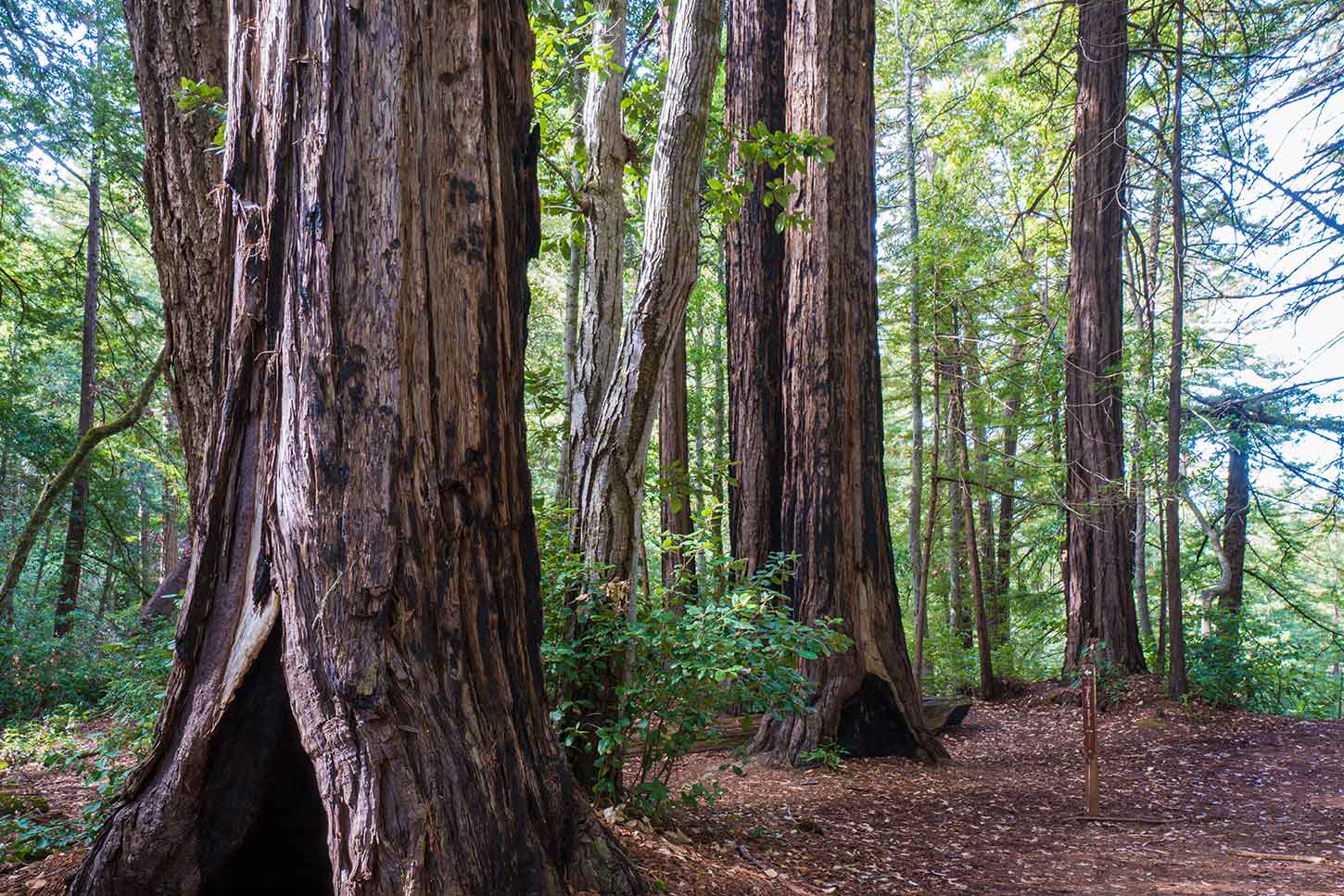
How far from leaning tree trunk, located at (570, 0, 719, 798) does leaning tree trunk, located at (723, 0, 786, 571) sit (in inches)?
144

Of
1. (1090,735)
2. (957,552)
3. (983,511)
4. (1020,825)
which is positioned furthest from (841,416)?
(983,511)

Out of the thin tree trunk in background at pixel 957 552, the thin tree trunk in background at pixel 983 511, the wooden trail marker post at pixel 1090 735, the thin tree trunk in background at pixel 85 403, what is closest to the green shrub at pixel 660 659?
the wooden trail marker post at pixel 1090 735

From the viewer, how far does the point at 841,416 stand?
6.93m

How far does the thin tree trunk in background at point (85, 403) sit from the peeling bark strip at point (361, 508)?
36.4 feet

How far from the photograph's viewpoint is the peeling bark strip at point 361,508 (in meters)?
2.11

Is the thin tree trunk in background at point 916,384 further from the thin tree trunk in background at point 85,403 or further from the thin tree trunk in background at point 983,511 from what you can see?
the thin tree trunk in background at point 85,403

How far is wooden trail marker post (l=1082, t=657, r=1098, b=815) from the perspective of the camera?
16.5ft

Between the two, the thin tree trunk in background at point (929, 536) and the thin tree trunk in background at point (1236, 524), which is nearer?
the thin tree trunk in background at point (1236, 524)

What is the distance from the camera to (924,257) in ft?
37.0

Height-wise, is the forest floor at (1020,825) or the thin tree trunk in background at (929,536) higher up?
the thin tree trunk in background at (929,536)

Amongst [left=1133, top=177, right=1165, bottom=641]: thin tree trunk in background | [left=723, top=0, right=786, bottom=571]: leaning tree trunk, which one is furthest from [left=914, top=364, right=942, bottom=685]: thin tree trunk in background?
[left=723, top=0, right=786, bottom=571]: leaning tree trunk

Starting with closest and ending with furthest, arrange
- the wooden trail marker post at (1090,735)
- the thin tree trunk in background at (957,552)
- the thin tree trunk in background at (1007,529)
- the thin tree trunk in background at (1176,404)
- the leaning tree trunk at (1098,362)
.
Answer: the wooden trail marker post at (1090,735), the thin tree trunk in background at (1176,404), the leaning tree trunk at (1098,362), the thin tree trunk in background at (1007,529), the thin tree trunk in background at (957,552)

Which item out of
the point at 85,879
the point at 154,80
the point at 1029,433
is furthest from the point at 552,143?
the point at 1029,433

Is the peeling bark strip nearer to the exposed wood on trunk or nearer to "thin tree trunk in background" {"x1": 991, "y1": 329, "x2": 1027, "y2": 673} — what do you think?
the exposed wood on trunk
